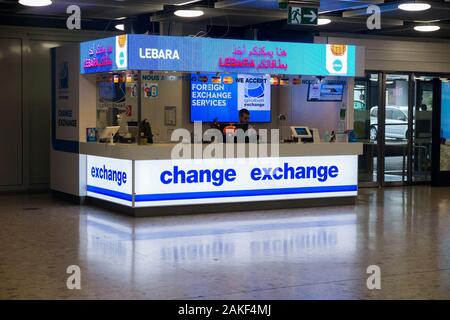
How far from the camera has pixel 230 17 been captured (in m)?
12.7

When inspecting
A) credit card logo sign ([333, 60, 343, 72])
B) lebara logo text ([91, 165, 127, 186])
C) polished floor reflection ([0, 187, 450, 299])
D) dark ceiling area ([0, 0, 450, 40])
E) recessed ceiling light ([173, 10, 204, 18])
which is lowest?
polished floor reflection ([0, 187, 450, 299])

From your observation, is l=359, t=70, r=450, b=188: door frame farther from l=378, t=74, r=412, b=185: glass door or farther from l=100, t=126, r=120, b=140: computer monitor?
l=100, t=126, r=120, b=140: computer monitor

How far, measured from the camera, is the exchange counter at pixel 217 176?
1024 cm

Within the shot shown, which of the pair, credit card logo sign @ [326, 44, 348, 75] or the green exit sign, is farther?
credit card logo sign @ [326, 44, 348, 75]

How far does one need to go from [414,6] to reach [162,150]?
4.11 metres

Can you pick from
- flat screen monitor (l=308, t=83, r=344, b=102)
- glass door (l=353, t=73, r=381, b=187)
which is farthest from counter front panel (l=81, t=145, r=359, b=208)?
glass door (l=353, t=73, r=381, b=187)

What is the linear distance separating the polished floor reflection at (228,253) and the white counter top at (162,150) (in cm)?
81

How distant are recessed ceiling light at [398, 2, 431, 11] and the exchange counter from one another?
7.00ft

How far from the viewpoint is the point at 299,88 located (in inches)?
547

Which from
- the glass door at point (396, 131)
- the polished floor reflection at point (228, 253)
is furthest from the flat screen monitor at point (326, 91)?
the polished floor reflection at point (228, 253)

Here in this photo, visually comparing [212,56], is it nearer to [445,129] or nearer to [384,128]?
[384,128]

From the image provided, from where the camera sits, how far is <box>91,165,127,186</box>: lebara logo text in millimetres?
10406

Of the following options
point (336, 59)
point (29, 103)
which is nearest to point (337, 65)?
point (336, 59)

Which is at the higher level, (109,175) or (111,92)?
(111,92)
